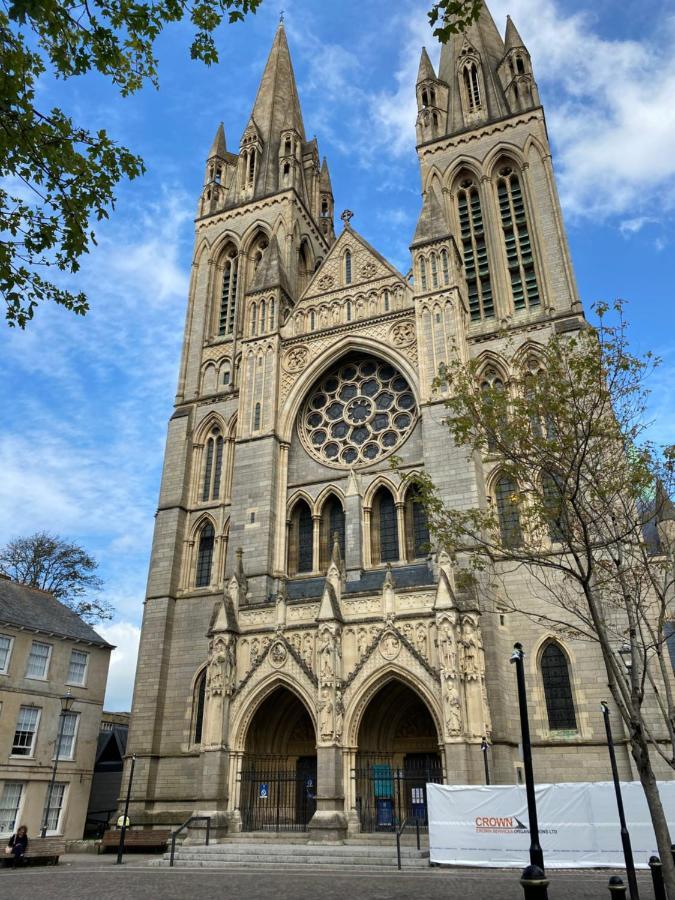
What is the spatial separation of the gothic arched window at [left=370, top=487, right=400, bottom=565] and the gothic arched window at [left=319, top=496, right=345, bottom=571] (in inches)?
46.6

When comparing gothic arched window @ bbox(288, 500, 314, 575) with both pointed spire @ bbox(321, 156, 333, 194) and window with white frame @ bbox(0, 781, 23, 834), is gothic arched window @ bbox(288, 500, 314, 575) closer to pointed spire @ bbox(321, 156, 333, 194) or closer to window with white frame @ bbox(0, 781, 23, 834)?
window with white frame @ bbox(0, 781, 23, 834)

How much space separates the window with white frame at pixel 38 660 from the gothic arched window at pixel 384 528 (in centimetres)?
1381

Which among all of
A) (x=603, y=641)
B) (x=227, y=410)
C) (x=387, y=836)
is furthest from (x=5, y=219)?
(x=227, y=410)

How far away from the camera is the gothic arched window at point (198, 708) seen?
23.4m

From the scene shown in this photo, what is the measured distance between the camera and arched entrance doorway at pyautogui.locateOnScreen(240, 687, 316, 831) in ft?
64.8

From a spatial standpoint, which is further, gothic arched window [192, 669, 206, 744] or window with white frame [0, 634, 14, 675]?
window with white frame [0, 634, 14, 675]

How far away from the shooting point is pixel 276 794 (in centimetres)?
2069

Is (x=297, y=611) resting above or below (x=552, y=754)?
above

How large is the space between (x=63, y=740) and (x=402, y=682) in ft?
52.1

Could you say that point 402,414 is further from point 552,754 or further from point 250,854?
point 250,854

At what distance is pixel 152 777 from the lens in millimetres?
22734

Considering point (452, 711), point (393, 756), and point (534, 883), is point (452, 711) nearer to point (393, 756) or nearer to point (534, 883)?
point (393, 756)

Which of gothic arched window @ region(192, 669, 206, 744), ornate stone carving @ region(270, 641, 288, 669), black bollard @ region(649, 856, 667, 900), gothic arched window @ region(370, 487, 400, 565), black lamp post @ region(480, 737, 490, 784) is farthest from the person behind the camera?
gothic arched window @ region(370, 487, 400, 565)

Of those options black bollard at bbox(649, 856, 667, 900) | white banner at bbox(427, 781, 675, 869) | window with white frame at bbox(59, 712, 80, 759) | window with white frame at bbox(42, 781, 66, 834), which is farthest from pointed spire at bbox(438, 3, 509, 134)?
window with white frame at bbox(42, 781, 66, 834)
